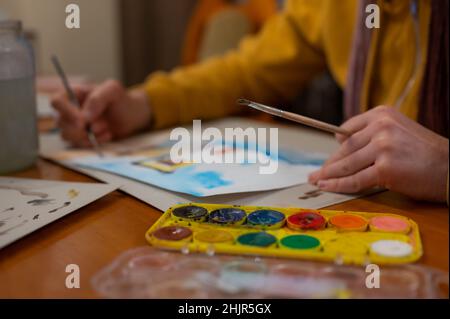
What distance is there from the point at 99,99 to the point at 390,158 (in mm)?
503

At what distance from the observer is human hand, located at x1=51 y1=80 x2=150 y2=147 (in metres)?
0.83

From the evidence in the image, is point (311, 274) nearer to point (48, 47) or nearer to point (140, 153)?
point (140, 153)

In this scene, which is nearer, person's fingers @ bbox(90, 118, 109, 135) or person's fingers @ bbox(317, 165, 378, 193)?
person's fingers @ bbox(317, 165, 378, 193)

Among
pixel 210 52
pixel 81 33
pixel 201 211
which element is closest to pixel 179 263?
pixel 201 211

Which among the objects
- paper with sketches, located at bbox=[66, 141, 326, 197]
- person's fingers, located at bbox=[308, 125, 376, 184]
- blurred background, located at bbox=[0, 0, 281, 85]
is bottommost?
paper with sketches, located at bbox=[66, 141, 326, 197]

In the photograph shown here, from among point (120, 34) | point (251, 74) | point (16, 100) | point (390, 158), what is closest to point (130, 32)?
point (120, 34)

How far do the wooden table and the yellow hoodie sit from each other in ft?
0.93

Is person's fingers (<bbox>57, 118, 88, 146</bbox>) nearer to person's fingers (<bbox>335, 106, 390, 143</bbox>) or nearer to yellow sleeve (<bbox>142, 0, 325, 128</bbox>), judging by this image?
yellow sleeve (<bbox>142, 0, 325, 128</bbox>)

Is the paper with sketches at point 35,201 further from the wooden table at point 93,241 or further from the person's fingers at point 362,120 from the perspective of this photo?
the person's fingers at point 362,120

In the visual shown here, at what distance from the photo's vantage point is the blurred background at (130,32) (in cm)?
187

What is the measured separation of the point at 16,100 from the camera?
2.16 feet

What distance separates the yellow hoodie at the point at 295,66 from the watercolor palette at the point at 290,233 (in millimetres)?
357

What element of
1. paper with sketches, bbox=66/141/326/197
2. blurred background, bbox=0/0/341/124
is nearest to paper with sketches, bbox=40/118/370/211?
paper with sketches, bbox=66/141/326/197

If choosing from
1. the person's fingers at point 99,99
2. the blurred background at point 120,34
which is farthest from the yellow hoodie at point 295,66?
the blurred background at point 120,34
